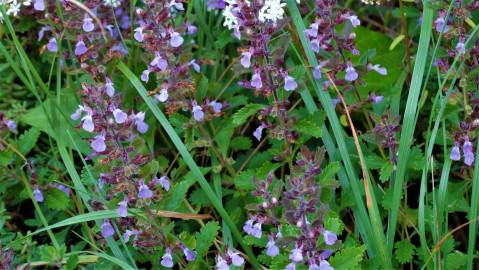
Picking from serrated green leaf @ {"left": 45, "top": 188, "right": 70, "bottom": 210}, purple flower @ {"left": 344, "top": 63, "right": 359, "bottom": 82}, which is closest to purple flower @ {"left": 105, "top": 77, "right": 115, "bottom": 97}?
serrated green leaf @ {"left": 45, "top": 188, "right": 70, "bottom": 210}

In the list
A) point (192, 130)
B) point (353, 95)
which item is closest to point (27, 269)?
point (192, 130)

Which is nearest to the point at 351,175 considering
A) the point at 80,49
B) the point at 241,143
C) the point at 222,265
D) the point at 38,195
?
the point at 222,265

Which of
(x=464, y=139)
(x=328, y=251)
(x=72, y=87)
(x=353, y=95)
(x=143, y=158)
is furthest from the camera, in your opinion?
(x=72, y=87)

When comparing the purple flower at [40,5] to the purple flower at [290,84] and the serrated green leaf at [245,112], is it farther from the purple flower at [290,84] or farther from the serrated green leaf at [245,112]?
the purple flower at [290,84]

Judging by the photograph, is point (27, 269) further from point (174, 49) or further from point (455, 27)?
point (455, 27)

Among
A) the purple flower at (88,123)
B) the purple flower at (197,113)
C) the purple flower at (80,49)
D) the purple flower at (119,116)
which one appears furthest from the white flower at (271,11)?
the purple flower at (80,49)

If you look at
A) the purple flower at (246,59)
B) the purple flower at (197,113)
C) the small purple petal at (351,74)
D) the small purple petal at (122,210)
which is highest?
the purple flower at (246,59)
